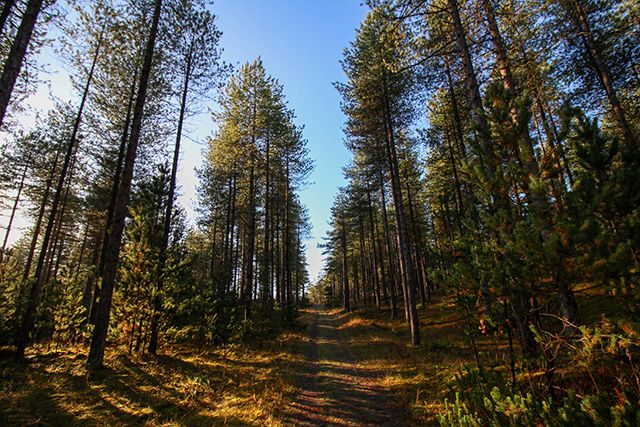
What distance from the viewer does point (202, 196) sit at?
81.6 feet

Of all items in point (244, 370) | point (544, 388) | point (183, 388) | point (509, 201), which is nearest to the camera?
point (544, 388)

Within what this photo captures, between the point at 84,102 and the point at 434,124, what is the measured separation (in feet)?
61.8

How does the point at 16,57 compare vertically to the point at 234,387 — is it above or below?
above

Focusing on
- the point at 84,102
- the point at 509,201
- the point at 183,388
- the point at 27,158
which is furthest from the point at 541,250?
the point at 27,158

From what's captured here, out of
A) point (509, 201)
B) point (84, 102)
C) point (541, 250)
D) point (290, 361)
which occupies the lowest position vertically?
point (290, 361)

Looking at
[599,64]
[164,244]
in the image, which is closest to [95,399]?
[164,244]

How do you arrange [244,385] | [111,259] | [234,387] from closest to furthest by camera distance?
[234,387]
[244,385]
[111,259]

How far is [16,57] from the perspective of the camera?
559 centimetres

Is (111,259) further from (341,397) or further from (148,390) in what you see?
(341,397)

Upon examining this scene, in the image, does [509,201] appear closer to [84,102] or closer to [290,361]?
[290,361]

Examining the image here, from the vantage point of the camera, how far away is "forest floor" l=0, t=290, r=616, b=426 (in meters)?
5.10

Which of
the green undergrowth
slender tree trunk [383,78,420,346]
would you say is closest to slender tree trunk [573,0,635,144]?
the green undergrowth

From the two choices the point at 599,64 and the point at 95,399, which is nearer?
the point at 95,399

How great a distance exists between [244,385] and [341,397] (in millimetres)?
2528
